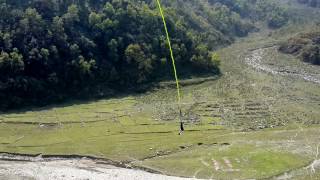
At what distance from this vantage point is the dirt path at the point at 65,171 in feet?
231

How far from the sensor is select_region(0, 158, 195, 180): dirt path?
231 ft

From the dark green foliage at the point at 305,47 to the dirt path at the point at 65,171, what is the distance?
302ft

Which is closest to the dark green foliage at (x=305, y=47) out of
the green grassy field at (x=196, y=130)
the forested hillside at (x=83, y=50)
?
the green grassy field at (x=196, y=130)

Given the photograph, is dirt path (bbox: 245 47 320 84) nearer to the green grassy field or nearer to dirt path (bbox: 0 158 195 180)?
the green grassy field

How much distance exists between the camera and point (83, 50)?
118m

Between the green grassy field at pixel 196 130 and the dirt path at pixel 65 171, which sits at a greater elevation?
the green grassy field at pixel 196 130

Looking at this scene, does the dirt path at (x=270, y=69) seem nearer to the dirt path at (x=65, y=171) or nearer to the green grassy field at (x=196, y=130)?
the green grassy field at (x=196, y=130)

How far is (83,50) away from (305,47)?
71239mm

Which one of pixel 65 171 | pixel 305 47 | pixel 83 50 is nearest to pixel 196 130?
pixel 65 171

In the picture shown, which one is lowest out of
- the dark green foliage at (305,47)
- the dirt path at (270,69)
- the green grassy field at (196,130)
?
the green grassy field at (196,130)

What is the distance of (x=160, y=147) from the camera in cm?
8031

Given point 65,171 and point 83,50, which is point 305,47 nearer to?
point 83,50

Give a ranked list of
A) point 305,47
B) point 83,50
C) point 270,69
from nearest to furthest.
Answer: point 83,50
point 270,69
point 305,47

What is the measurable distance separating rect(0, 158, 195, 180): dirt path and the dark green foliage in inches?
3628
